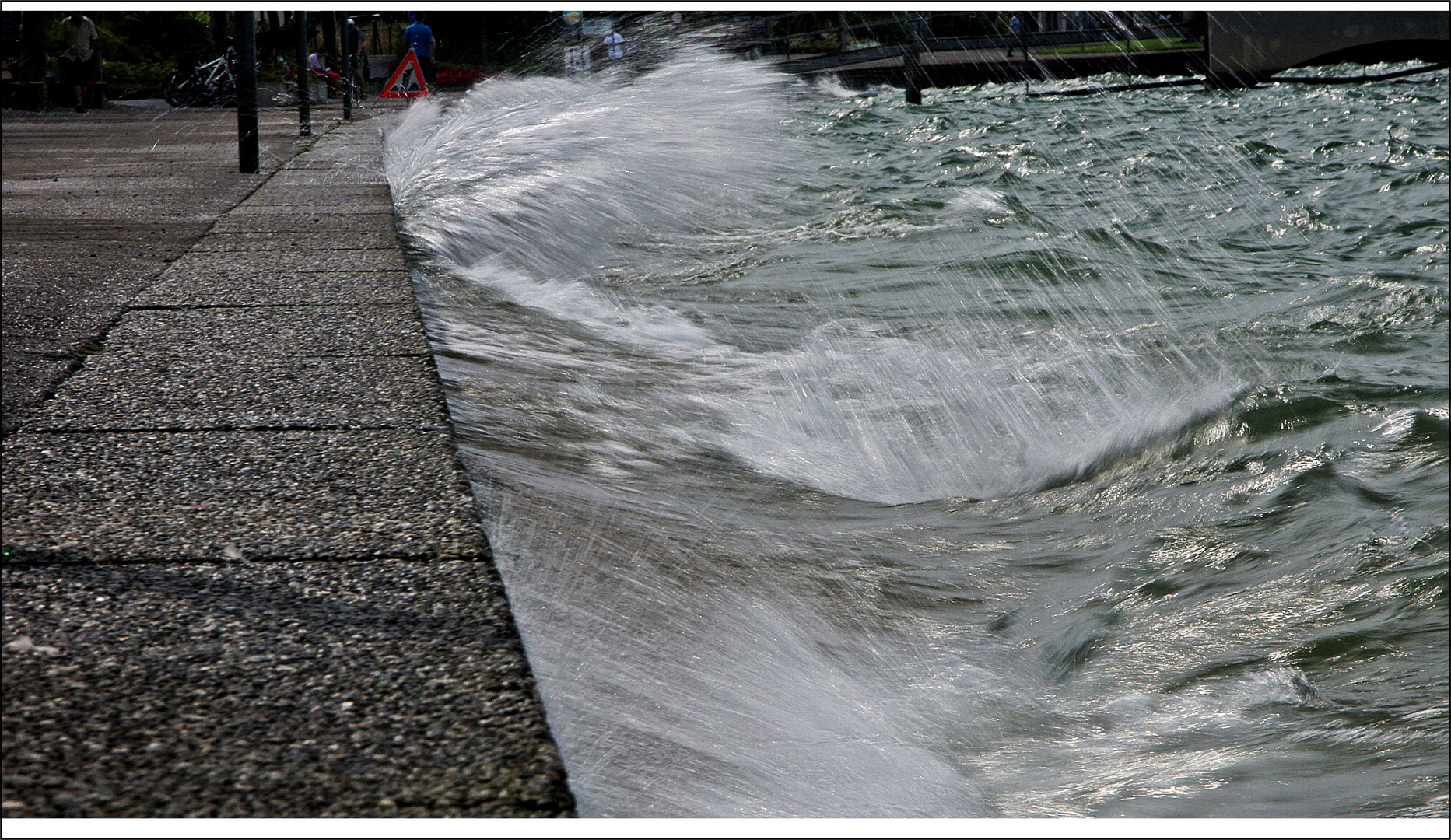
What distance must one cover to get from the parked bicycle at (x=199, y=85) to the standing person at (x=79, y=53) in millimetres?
262

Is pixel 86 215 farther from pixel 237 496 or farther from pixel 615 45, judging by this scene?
pixel 615 45

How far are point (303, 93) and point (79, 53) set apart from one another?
19.3ft

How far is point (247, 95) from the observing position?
5895mm

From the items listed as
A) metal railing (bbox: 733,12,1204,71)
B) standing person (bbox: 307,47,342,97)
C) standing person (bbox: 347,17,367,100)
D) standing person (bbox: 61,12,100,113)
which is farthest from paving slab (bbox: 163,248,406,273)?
standing person (bbox: 307,47,342,97)

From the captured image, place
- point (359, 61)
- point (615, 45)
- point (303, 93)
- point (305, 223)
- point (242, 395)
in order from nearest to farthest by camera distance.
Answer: point (242, 395) → point (305, 223) → point (303, 93) → point (615, 45) → point (359, 61)

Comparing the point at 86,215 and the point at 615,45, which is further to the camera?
the point at 615,45

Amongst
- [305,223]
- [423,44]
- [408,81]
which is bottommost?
[305,223]

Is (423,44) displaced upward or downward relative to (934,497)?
upward

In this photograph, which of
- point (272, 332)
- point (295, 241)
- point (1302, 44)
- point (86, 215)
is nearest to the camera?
point (272, 332)

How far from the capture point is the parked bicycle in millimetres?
3064

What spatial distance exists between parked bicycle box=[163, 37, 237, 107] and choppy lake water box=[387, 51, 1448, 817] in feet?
3.02

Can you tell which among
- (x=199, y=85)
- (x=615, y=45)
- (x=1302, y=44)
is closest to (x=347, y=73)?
(x=615, y=45)

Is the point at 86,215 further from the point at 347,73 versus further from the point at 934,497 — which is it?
the point at 347,73

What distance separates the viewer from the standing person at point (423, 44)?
512 cm
